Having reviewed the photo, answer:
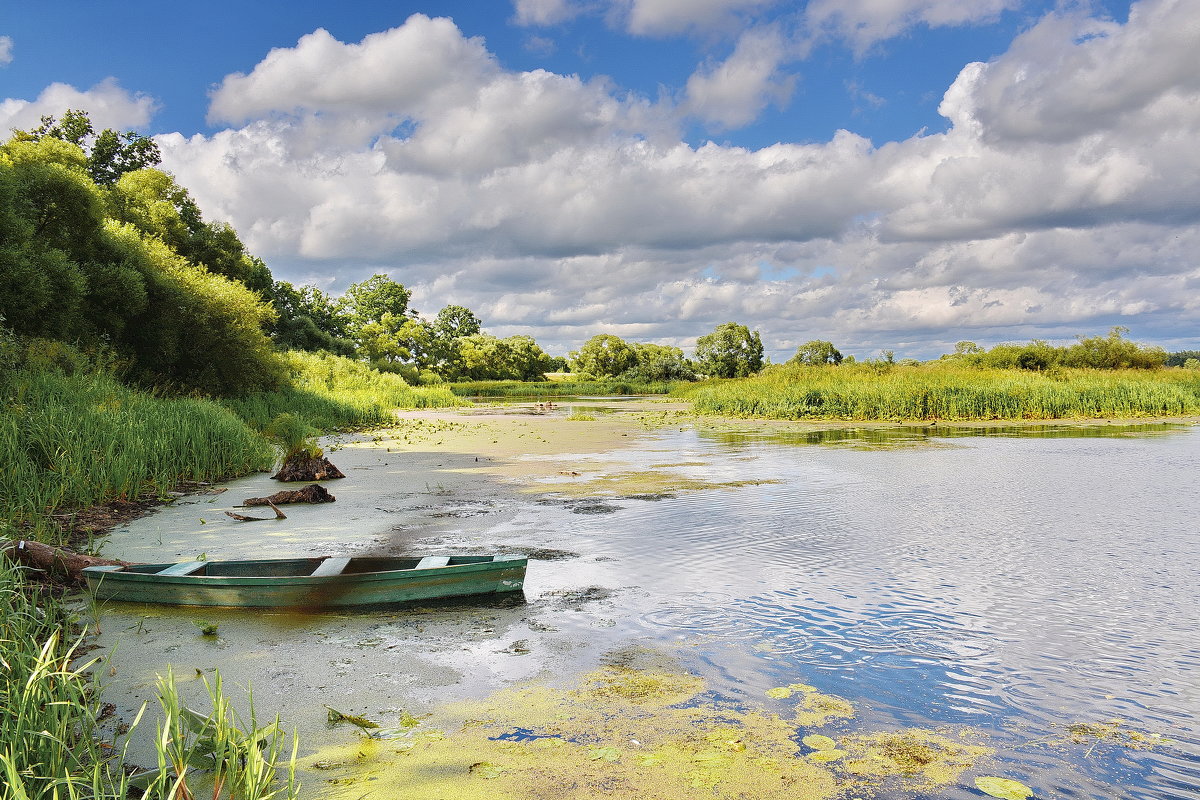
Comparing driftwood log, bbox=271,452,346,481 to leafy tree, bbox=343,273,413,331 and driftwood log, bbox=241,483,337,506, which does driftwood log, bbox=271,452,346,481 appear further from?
leafy tree, bbox=343,273,413,331

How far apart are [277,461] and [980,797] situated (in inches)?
527

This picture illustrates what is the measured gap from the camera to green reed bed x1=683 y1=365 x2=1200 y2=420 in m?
24.3

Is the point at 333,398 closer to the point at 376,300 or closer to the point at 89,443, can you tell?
the point at 89,443

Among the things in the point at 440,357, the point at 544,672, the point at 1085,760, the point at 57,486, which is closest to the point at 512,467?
the point at 57,486

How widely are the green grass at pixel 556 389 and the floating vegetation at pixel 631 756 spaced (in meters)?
53.8

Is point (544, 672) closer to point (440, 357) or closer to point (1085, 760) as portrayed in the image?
point (1085, 760)

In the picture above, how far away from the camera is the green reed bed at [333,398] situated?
1958 centimetres

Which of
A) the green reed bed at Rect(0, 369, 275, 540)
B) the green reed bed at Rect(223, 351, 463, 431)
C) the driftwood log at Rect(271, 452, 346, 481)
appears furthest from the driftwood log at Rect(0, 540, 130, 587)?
the green reed bed at Rect(223, 351, 463, 431)

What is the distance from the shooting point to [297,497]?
970 centimetres

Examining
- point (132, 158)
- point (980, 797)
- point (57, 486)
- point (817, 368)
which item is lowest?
point (980, 797)

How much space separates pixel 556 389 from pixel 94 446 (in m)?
54.9

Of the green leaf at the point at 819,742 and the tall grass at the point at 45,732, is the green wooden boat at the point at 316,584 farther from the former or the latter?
the green leaf at the point at 819,742

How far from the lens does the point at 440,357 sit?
210 ft

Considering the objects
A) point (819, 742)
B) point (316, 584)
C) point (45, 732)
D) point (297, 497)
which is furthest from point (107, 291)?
point (819, 742)
